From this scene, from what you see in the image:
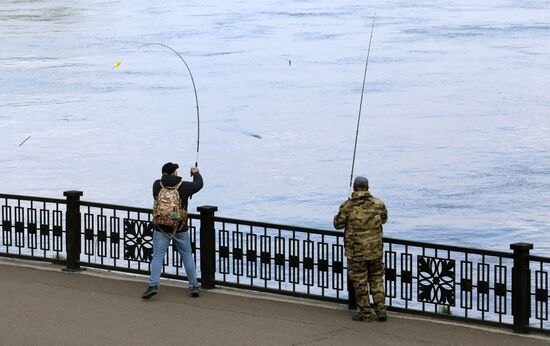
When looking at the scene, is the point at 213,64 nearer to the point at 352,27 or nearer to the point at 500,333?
the point at 352,27

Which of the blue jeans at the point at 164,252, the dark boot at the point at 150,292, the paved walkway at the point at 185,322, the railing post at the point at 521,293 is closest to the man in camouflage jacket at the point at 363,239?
the paved walkway at the point at 185,322

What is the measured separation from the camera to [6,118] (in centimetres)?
4700

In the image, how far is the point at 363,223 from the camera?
10.8 meters

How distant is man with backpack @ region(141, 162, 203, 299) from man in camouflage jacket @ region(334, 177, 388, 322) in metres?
1.71

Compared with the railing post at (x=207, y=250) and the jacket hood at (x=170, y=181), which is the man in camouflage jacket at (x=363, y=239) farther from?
the railing post at (x=207, y=250)

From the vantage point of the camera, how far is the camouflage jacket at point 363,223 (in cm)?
1084

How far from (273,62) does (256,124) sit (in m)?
18.5

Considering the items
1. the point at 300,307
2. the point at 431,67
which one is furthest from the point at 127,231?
the point at 431,67

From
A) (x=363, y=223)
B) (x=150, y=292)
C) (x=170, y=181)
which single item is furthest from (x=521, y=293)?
(x=150, y=292)

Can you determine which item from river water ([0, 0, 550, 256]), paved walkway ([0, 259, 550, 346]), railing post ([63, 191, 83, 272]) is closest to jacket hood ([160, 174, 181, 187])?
paved walkway ([0, 259, 550, 346])

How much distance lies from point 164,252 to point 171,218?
449mm

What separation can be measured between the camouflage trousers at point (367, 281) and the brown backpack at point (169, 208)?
188 cm

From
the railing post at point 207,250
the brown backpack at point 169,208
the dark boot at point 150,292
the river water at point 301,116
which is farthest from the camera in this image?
the river water at point 301,116

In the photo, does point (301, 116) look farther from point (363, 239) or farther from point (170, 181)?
point (363, 239)
